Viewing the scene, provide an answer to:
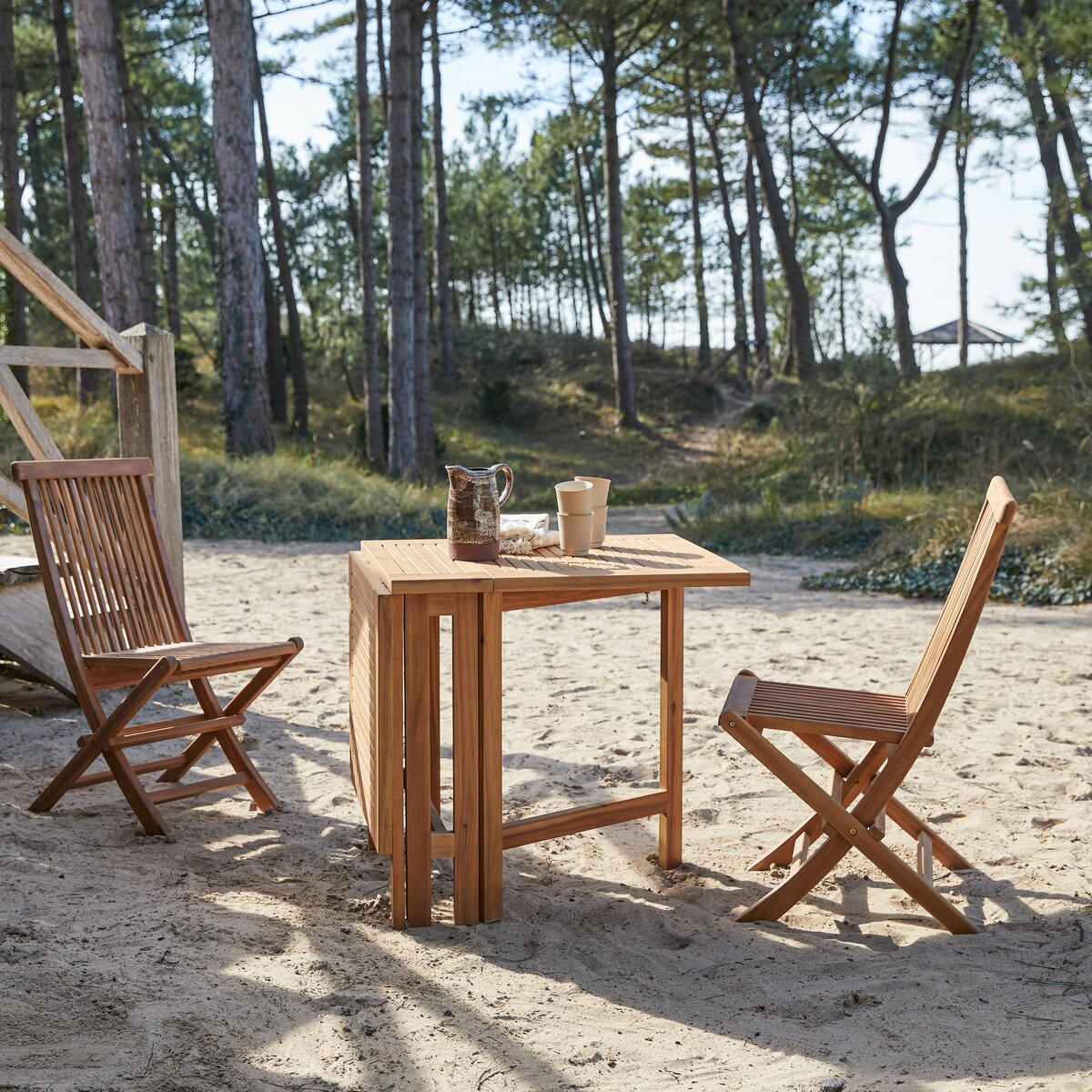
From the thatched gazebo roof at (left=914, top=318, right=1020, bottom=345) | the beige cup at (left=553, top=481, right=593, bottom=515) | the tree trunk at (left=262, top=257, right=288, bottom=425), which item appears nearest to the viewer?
the beige cup at (left=553, top=481, right=593, bottom=515)

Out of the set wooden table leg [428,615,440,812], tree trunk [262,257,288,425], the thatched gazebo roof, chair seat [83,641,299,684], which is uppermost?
the thatched gazebo roof

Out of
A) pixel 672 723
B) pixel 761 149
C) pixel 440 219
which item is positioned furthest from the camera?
pixel 440 219

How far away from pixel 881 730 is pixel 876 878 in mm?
681

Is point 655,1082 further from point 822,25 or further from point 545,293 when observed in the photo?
point 545,293

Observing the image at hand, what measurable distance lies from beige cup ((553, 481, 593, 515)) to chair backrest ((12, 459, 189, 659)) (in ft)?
5.87

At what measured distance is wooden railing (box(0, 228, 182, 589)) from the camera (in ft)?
16.7

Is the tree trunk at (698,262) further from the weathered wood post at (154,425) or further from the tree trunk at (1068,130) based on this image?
the weathered wood post at (154,425)

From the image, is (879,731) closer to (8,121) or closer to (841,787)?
(841,787)

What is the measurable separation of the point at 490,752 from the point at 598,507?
80 centimetres

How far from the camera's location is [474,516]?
10.0ft

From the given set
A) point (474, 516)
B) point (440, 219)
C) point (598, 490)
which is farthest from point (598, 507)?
point (440, 219)

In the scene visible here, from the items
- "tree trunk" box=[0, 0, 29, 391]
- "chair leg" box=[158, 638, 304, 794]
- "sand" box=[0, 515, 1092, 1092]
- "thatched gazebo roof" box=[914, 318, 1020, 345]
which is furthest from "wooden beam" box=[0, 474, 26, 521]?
"thatched gazebo roof" box=[914, 318, 1020, 345]

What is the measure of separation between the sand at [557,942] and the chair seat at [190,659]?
475mm

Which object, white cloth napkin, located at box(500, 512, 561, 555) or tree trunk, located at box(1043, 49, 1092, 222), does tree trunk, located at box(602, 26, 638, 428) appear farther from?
white cloth napkin, located at box(500, 512, 561, 555)
